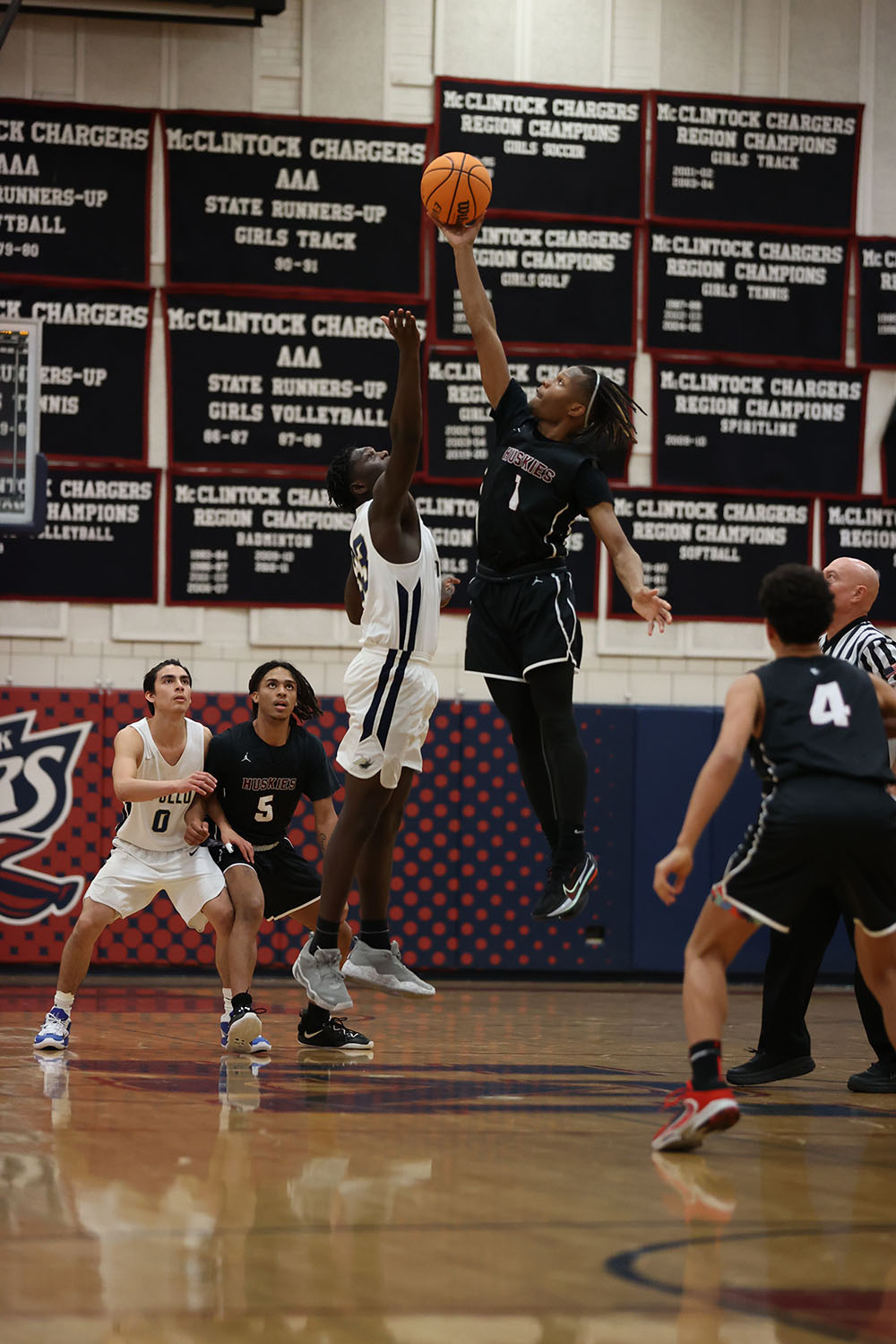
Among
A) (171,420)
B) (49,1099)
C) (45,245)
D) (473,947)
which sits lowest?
(473,947)

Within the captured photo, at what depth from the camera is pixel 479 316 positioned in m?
5.63

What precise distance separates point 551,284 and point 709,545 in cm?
202

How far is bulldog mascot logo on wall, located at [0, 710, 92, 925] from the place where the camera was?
9867 mm

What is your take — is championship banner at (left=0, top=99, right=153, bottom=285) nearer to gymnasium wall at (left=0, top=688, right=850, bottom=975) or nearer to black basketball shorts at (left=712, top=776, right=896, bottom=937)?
gymnasium wall at (left=0, top=688, right=850, bottom=975)

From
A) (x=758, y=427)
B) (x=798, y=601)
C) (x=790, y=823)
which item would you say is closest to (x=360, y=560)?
Answer: (x=798, y=601)

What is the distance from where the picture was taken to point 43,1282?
2.88m

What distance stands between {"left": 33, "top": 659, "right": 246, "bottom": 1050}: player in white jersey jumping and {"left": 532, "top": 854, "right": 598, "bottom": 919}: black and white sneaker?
1.75 metres

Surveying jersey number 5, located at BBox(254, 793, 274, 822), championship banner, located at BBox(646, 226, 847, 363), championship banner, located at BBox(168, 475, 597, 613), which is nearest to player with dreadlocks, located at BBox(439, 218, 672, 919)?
jersey number 5, located at BBox(254, 793, 274, 822)

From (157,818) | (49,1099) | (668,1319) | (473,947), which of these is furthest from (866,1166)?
(473,947)

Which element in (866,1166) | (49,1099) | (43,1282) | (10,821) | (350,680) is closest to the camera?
(43,1282)

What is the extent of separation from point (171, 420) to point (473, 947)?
3883 mm

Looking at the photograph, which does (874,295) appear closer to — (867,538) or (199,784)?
(867,538)

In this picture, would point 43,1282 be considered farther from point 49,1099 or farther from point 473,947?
point 473,947

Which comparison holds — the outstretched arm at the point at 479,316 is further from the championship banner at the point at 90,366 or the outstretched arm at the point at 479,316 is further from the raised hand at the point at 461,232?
the championship banner at the point at 90,366
